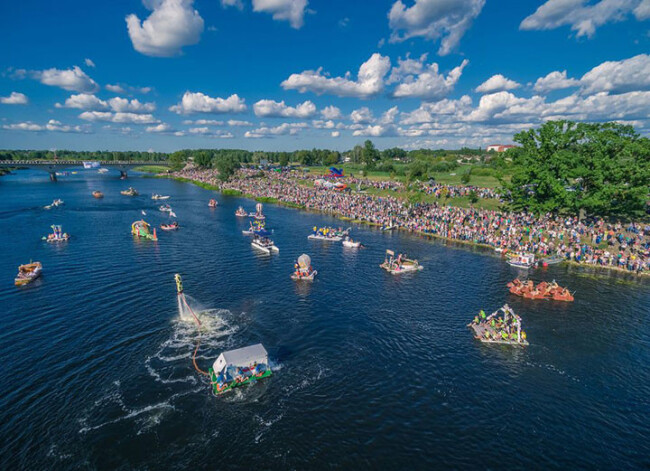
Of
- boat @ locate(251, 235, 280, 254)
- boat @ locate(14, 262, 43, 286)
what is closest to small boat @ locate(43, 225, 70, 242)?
boat @ locate(14, 262, 43, 286)

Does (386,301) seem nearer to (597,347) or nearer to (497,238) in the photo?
(597,347)

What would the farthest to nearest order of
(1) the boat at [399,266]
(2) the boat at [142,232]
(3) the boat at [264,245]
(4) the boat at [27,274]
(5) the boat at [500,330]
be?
1. (2) the boat at [142,232]
2. (3) the boat at [264,245]
3. (1) the boat at [399,266]
4. (4) the boat at [27,274]
5. (5) the boat at [500,330]

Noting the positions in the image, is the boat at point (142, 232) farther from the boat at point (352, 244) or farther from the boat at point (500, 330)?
the boat at point (500, 330)

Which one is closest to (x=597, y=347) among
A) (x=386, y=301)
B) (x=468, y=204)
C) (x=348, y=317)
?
(x=386, y=301)

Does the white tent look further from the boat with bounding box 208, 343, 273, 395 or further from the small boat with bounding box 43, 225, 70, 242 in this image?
the small boat with bounding box 43, 225, 70, 242

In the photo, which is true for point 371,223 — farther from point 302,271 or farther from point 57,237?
point 57,237

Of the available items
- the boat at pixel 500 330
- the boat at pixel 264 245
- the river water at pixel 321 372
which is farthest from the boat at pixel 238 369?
the boat at pixel 264 245

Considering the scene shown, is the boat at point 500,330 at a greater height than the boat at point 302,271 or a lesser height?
lesser
